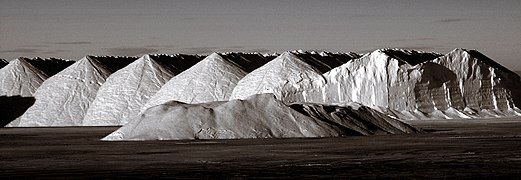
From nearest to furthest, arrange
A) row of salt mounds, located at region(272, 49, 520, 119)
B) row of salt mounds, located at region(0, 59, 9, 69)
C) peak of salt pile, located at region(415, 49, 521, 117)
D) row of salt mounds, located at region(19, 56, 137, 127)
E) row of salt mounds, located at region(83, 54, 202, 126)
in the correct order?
row of salt mounds, located at region(272, 49, 520, 119) < peak of salt pile, located at region(415, 49, 521, 117) < row of salt mounds, located at region(83, 54, 202, 126) < row of salt mounds, located at region(19, 56, 137, 127) < row of salt mounds, located at region(0, 59, 9, 69)

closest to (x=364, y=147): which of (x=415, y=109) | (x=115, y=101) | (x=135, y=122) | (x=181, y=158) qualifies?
(x=181, y=158)

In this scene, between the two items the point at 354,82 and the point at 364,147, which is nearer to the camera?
the point at 364,147

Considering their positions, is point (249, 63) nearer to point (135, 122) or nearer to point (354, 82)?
point (354, 82)

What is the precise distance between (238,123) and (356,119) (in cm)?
548

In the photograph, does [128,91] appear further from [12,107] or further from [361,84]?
[361,84]

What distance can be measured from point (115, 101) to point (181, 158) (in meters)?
59.4

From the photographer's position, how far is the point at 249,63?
85938 mm

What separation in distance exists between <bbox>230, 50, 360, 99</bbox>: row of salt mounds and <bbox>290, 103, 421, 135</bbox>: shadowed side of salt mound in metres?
30.3

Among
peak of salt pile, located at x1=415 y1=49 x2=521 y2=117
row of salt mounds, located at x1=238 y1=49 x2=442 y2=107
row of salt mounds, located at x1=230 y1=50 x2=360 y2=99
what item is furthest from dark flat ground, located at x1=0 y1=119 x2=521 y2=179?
row of salt mounds, located at x1=230 y1=50 x2=360 y2=99

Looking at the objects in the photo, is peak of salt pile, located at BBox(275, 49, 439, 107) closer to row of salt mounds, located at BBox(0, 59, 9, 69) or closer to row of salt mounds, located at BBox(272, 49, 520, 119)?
row of salt mounds, located at BBox(272, 49, 520, 119)

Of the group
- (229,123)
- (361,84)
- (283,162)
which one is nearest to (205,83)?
(361,84)

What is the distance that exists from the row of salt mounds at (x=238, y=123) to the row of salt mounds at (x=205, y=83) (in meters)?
38.8

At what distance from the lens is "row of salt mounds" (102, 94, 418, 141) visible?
3288 cm

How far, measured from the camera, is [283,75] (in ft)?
238
